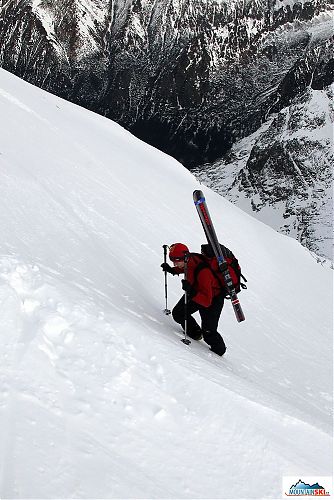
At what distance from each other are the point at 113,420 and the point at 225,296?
3.57 metres

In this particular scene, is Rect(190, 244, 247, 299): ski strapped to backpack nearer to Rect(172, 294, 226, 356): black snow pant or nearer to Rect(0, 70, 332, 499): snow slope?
Rect(172, 294, 226, 356): black snow pant

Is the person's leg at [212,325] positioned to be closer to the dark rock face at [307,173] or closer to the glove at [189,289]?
the glove at [189,289]

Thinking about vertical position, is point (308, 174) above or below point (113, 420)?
above

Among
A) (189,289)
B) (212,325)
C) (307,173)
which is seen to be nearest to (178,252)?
(189,289)

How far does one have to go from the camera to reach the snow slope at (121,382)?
3066 mm

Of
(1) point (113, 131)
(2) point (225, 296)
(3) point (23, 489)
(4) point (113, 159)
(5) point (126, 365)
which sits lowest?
(3) point (23, 489)

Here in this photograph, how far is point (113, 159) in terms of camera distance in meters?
18.4

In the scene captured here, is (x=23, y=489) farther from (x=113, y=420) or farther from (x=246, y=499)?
(x=246, y=499)

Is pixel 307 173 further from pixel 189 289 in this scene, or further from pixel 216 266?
pixel 189 289

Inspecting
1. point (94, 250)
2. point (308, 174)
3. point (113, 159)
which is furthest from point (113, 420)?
point (308, 174)

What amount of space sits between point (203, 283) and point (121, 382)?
2.79 metres

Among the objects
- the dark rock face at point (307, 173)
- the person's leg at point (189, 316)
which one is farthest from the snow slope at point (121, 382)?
the dark rock face at point (307, 173)

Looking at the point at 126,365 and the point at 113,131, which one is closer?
the point at 126,365

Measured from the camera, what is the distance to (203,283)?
6.41 metres
